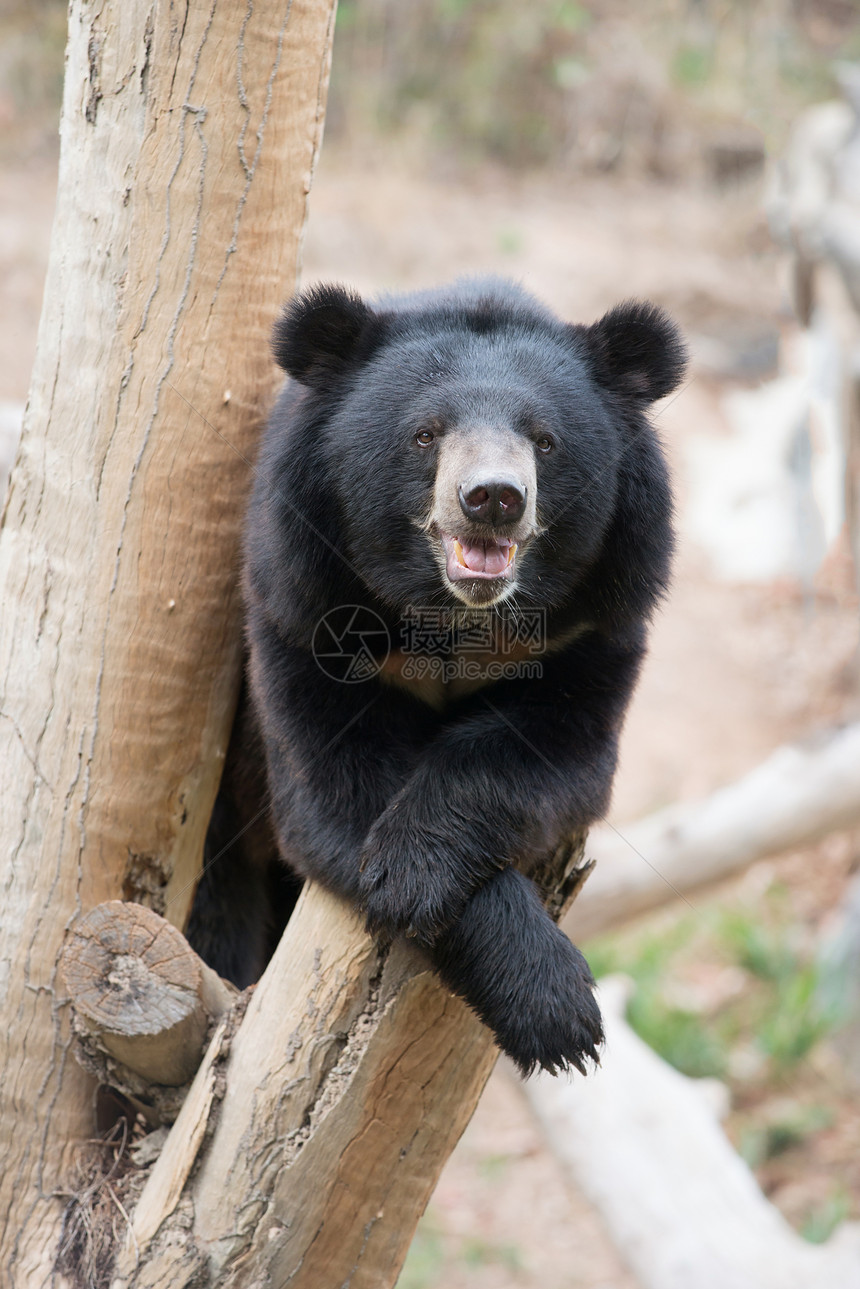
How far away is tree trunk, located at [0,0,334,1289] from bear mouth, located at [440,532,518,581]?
2.14ft

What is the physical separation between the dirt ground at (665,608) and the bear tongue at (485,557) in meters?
1.36

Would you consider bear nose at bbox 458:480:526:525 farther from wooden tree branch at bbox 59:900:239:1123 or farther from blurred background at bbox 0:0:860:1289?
wooden tree branch at bbox 59:900:239:1123

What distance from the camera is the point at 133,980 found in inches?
90.7

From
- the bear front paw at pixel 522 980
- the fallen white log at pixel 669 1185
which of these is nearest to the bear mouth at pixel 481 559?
the bear front paw at pixel 522 980

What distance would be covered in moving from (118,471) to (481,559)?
0.82 metres

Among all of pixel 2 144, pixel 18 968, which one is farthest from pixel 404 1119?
Result: pixel 2 144

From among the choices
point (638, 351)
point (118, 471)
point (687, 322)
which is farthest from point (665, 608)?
point (687, 322)

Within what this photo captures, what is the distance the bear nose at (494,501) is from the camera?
2051 mm

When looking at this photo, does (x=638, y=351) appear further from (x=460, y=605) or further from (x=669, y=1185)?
(x=669, y=1185)

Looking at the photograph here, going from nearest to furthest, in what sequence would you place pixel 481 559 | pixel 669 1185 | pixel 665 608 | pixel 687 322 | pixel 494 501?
pixel 494 501 → pixel 481 559 → pixel 669 1185 → pixel 665 608 → pixel 687 322

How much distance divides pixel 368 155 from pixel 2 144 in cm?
398

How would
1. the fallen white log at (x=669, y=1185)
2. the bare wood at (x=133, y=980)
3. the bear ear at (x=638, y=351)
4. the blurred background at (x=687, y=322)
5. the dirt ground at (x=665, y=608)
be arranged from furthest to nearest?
the blurred background at (x=687, y=322)
the dirt ground at (x=665, y=608)
the fallen white log at (x=669, y=1185)
the bear ear at (x=638, y=351)
the bare wood at (x=133, y=980)

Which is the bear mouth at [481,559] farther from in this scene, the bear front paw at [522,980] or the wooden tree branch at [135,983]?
the wooden tree branch at [135,983]

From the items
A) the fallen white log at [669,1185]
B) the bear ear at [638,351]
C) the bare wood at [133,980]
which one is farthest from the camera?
the fallen white log at [669,1185]
